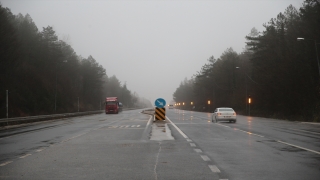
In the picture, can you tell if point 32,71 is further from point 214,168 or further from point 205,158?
point 214,168

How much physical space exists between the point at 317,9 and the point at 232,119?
799 inches

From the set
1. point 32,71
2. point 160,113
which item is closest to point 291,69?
point 160,113

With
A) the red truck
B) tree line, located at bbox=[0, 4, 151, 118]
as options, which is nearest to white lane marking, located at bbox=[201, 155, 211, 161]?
tree line, located at bbox=[0, 4, 151, 118]

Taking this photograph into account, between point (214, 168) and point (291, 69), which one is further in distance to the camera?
point (291, 69)

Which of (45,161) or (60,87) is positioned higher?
(60,87)

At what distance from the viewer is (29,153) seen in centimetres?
1286

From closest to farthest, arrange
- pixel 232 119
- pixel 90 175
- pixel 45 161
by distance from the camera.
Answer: pixel 90 175 < pixel 45 161 < pixel 232 119

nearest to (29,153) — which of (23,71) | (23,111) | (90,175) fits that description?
(90,175)

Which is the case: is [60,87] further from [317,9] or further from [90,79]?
[317,9]

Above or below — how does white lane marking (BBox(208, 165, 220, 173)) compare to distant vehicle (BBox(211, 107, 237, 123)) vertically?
below

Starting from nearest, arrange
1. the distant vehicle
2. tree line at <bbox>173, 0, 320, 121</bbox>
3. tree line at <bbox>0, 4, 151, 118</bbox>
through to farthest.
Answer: the distant vehicle, tree line at <bbox>173, 0, 320, 121</bbox>, tree line at <bbox>0, 4, 151, 118</bbox>

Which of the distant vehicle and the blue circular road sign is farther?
the distant vehicle

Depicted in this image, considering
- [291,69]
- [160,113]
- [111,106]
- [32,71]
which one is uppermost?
[32,71]

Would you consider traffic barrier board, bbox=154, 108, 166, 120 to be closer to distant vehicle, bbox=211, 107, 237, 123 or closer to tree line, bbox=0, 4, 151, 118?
distant vehicle, bbox=211, 107, 237, 123
